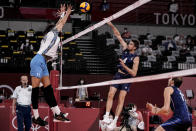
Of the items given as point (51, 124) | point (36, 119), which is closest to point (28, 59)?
point (51, 124)

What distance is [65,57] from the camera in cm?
1594

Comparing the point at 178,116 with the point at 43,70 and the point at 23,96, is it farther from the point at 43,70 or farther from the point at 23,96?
the point at 23,96

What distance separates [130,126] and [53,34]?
414 centimetres

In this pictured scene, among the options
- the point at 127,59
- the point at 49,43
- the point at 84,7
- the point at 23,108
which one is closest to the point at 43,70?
the point at 49,43

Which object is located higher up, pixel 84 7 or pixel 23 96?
pixel 84 7

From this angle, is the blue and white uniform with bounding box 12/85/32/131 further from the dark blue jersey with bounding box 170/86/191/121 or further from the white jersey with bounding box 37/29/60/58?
the dark blue jersey with bounding box 170/86/191/121

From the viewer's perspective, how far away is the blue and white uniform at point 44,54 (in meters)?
→ 5.72

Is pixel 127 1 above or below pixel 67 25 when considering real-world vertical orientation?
above

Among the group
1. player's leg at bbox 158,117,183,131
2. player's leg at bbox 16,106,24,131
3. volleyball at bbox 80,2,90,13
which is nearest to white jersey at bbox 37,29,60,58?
player's leg at bbox 158,117,183,131

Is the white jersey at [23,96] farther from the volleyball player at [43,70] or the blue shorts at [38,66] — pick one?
the blue shorts at [38,66]

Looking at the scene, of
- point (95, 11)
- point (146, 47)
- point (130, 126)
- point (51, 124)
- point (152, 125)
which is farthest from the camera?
point (95, 11)

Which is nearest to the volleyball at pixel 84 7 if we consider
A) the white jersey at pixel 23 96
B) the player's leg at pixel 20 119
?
the white jersey at pixel 23 96

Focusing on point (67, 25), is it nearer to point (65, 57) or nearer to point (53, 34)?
point (65, 57)

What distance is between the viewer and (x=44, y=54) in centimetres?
591
